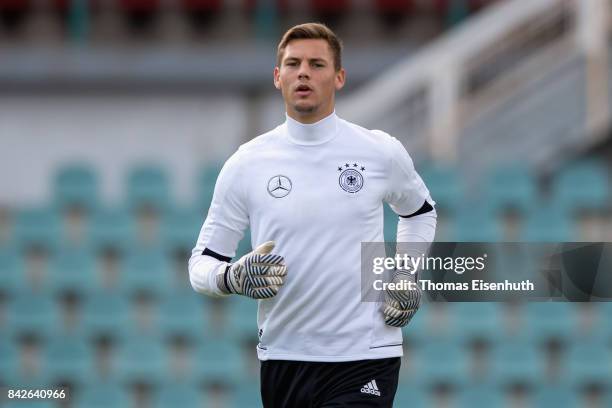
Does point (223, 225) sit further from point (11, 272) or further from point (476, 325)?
point (11, 272)

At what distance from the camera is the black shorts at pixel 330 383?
329 cm

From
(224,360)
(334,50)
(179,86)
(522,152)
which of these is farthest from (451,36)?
(334,50)

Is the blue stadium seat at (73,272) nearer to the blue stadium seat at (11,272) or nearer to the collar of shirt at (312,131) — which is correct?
the blue stadium seat at (11,272)

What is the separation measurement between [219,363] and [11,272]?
155cm

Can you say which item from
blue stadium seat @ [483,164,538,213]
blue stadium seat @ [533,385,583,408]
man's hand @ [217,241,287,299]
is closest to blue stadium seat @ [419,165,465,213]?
blue stadium seat @ [483,164,538,213]

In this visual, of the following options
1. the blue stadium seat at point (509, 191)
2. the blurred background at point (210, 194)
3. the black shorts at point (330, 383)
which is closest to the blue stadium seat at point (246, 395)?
the blurred background at point (210, 194)

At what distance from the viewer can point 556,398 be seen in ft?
25.9

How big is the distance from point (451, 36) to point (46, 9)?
3256 millimetres

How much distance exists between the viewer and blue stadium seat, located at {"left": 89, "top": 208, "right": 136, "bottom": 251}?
8.40 meters

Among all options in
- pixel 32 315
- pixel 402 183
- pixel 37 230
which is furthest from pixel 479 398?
pixel 402 183

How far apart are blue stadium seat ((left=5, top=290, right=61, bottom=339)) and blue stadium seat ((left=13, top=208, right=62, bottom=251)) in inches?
15.1

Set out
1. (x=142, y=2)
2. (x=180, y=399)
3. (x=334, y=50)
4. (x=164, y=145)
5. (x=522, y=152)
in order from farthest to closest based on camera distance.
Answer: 1. (x=142, y=2)
2. (x=164, y=145)
3. (x=522, y=152)
4. (x=180, y=399)
5. (x=334, y=50)

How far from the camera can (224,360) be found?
26.2 ft

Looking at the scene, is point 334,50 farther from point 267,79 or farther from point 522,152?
point 267,79
